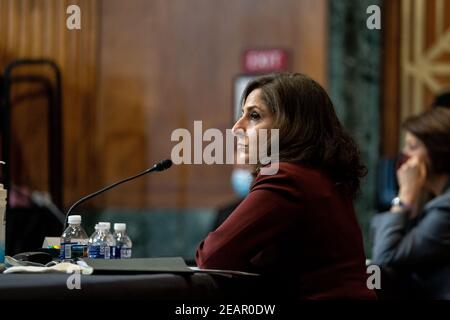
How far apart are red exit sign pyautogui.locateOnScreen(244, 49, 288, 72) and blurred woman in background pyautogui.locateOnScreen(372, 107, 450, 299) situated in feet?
4.07

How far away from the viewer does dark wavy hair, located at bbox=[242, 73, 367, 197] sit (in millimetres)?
1991

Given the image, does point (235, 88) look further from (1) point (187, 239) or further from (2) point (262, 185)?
(2) point (262, 185)

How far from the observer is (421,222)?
3.11 metres

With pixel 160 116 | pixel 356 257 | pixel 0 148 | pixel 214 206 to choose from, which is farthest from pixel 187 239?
pixel 356 257

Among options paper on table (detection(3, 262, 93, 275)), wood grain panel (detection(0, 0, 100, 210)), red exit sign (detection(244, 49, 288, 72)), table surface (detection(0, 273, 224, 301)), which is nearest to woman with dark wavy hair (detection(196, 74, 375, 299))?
table surface (detection(0, 273, 224, 301))

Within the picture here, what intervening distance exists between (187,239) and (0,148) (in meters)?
1.16

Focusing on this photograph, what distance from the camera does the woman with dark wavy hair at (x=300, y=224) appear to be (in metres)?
1.84

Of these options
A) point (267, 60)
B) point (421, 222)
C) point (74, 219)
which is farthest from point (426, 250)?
point (267, 60)

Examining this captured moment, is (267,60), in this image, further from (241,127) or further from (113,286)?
(113,286)

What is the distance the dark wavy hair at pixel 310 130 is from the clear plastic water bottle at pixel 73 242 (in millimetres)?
603

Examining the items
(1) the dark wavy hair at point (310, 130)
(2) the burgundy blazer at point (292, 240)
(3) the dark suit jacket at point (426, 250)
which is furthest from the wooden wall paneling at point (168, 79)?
(2) the burgundy blazer at point (292, 240)

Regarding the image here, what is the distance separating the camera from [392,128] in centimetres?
461

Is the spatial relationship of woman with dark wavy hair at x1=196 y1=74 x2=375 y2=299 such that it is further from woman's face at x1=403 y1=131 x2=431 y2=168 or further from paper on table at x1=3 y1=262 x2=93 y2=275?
woman's face at x1=403 y1=131 x2=431 y2=168

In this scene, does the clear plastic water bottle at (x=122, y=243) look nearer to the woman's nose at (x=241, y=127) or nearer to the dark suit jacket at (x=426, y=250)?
the woman's nose at (x=241, y=127)
